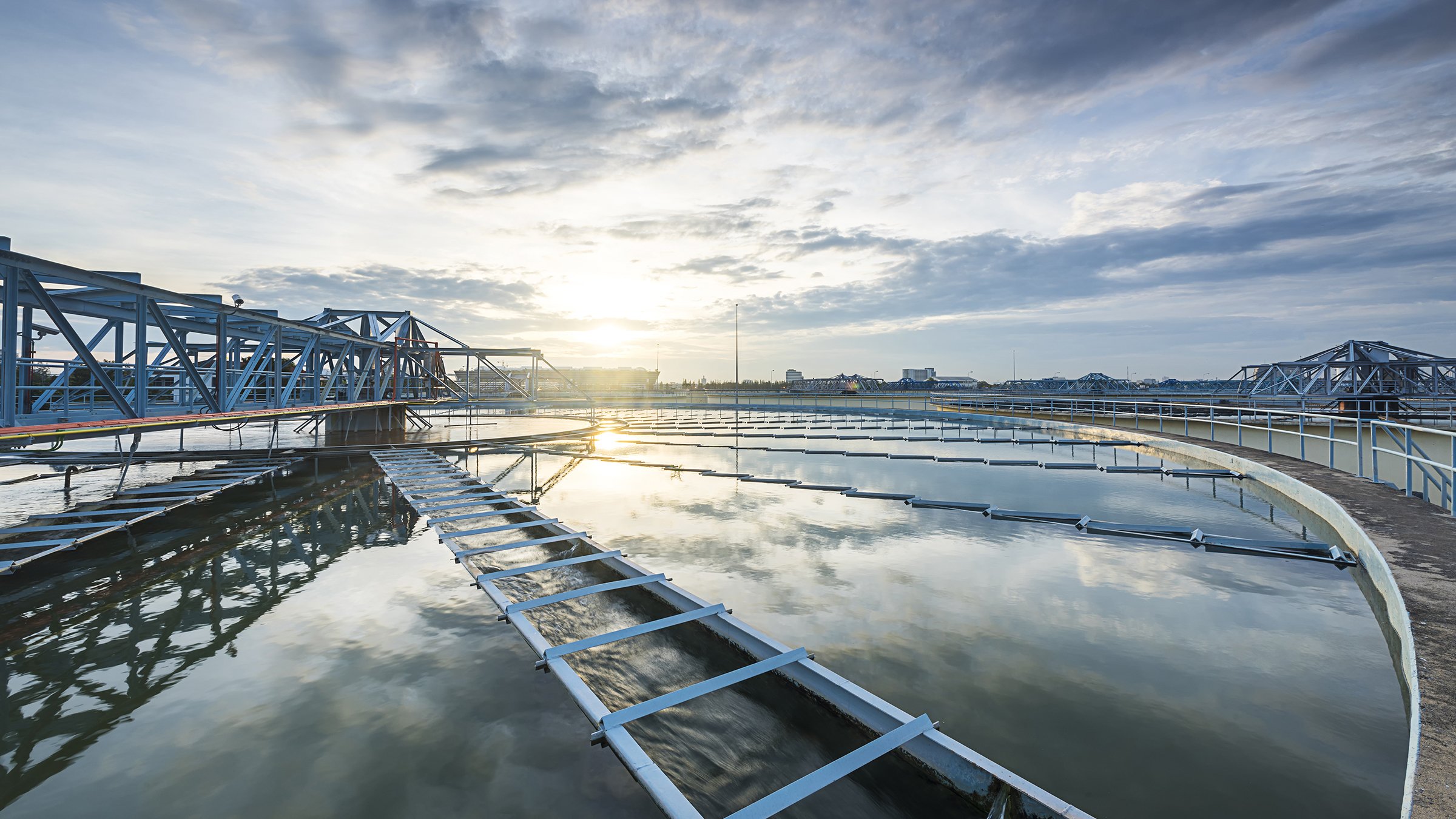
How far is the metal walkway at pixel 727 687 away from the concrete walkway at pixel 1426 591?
184 centimetres

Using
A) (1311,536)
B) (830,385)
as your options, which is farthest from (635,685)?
(830,385)

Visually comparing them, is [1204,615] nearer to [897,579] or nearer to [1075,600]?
[1075,600]

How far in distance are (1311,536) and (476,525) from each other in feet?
47.7

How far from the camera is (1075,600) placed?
7023 mm

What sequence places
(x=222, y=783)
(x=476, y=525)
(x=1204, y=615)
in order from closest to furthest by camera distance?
(x=222, y=783), (x=1204, y=615), (x=476, y=525)

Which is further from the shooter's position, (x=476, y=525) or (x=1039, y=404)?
(x=1039, y=404)

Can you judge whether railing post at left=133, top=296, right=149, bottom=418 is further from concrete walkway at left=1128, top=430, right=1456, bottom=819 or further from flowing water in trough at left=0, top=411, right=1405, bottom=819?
concrete walkway at left=1128, top=430, right=1456, bottom=819

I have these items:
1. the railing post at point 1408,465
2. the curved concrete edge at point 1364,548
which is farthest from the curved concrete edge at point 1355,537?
the railing post at point 1408,465

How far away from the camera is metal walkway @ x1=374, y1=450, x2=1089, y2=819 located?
352cm

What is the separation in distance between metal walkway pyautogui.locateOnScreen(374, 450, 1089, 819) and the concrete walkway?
6.03 feet

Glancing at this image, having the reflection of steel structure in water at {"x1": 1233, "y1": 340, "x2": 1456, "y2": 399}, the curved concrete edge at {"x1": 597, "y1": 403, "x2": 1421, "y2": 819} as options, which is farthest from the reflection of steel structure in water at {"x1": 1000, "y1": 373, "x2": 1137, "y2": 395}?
the curved concrete edge at {"x1": 597, "y1": 403, "x2": 1421, "y2": 819}

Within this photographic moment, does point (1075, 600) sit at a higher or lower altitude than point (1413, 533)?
lower

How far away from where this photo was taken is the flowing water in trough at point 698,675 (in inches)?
159

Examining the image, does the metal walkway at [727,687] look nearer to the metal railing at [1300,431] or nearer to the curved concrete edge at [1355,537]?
the curved concrete edge at [1355,537]
